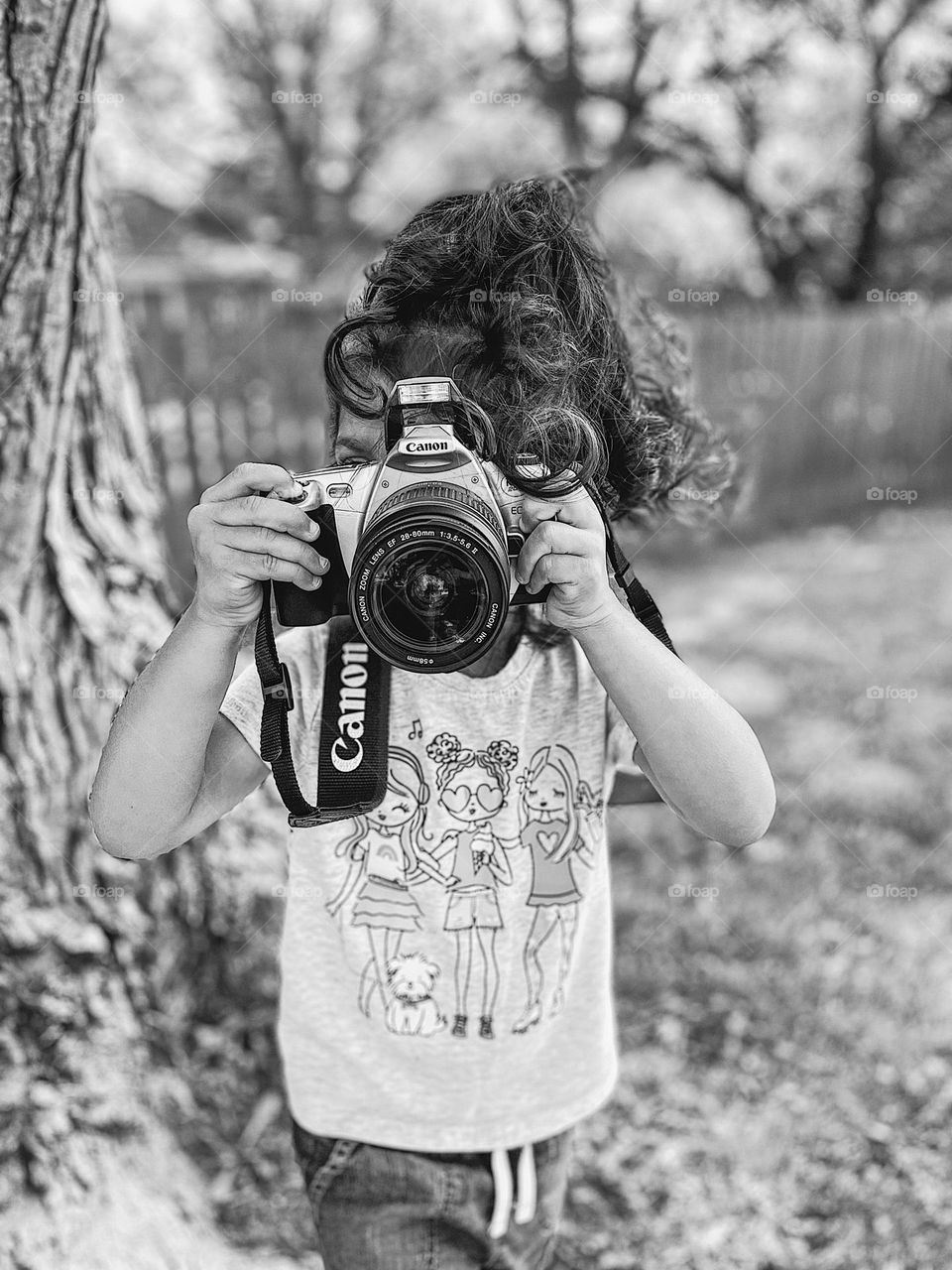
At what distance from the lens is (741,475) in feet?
6.30

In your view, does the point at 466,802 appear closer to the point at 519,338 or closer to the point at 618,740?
the point at 618,740

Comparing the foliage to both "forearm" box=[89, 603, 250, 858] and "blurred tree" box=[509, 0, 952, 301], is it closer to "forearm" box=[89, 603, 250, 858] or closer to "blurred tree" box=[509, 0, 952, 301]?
"forearm" box=[89, 603, 250, 858]

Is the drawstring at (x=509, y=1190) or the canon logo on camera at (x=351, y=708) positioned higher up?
the canon logo on camera at (x=351, y=708)

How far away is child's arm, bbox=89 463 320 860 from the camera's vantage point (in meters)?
Result: 1.07

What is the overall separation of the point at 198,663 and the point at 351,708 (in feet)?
0.57

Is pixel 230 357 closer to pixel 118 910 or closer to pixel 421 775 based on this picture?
pixel 118 910

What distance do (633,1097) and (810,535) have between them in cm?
579

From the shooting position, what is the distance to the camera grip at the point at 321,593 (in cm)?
110

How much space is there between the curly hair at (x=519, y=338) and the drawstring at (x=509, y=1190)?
2.55ft

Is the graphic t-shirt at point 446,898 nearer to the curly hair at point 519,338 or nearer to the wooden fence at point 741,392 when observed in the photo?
the curly hair at point 519,338

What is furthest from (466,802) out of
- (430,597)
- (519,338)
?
(519,338)

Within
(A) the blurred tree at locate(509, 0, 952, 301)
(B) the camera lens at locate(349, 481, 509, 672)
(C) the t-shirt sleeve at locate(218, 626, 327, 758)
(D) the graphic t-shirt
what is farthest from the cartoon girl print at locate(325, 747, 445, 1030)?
(A) the blurred tree at locate(509, 0, 952, 301)

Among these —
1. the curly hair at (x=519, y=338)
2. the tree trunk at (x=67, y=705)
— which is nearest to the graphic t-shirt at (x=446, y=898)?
the curly hair at (x=519, y=338)

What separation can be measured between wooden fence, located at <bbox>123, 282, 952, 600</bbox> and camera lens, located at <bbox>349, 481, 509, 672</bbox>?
268 centimetres
